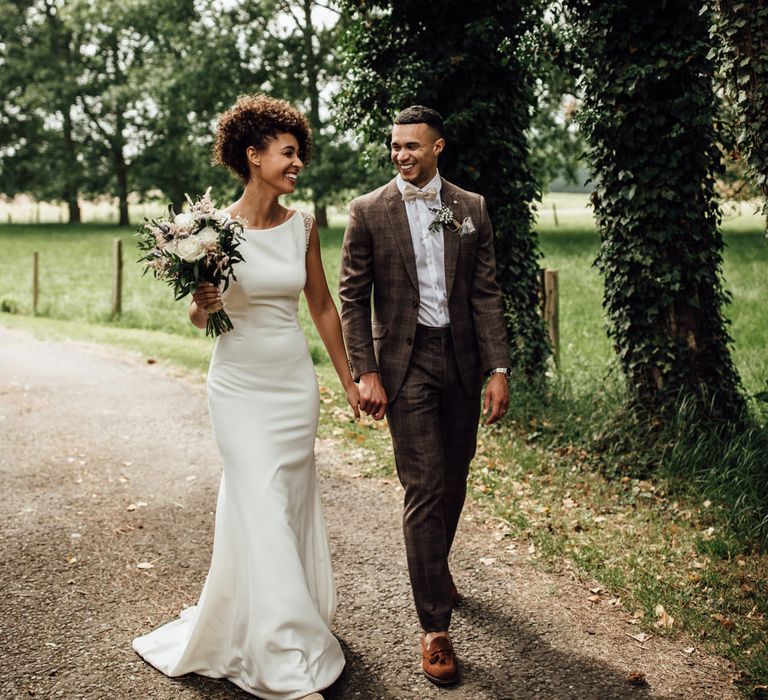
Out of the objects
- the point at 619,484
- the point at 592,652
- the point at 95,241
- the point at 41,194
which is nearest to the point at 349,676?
the point at 592,652

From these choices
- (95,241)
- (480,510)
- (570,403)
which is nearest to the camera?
(480,510)

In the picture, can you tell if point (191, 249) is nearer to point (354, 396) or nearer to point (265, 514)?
point (354, 396)

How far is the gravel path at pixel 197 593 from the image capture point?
378 cm

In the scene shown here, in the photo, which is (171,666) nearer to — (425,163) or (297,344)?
(297,344)

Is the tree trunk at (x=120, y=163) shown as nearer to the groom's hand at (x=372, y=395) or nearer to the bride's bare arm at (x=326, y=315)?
the bride's bare arm at (x=326, y=315)

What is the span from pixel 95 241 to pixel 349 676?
34926 mm

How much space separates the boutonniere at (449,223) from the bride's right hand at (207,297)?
1.10 metres

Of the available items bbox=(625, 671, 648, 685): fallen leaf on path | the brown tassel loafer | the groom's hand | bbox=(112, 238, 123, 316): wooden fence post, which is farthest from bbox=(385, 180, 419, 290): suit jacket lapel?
bbox=(112, 238, 123, 316): wooden fence post

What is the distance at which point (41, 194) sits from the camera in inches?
1759

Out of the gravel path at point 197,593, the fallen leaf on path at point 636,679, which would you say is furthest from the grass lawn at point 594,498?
the fallen leaf on path at point 636,679

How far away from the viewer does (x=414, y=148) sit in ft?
13.0

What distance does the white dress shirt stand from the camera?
4051mm

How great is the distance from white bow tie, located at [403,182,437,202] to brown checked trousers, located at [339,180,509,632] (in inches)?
2.1

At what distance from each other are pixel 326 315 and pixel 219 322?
0.59m
